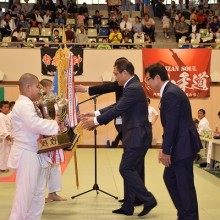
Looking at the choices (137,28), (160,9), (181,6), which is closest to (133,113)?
(137,28)

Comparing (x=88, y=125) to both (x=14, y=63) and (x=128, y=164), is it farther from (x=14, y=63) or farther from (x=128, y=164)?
(x=14, y=63)

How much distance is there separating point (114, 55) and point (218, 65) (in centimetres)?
343

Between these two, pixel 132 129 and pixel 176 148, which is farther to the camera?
pixel 132 129

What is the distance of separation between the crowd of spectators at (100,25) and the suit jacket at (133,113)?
9.56 m

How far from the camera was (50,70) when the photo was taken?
1532cm

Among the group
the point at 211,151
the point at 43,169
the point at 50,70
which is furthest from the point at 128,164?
the point at 50,70

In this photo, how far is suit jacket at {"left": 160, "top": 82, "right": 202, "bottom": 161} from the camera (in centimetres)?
471

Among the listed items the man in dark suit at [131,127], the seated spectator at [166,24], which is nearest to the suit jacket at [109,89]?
the man in dark suit at [131,127]

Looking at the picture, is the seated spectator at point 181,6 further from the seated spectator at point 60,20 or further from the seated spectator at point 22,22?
the seated spectator at point 22,22

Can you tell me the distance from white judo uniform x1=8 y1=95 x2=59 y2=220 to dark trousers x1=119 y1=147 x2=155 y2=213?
1.32m

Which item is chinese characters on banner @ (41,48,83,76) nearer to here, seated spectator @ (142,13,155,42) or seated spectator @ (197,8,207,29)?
seated spectator @ (142,13,155,42)

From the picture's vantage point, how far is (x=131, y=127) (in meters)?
5.86

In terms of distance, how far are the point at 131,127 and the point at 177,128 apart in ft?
3.84

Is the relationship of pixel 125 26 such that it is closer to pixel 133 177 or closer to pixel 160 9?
pixel 160 9
